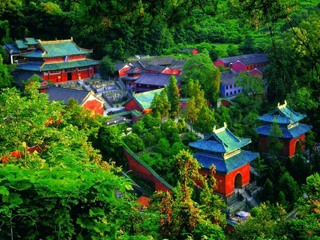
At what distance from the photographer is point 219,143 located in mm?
15078

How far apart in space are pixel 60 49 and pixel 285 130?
15.6m

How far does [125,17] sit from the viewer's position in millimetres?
4934

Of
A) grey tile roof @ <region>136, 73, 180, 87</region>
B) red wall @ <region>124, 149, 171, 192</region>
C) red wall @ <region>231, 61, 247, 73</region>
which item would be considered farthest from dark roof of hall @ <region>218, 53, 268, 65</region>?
red wall @ <region>124, 149, 171, 192</region>

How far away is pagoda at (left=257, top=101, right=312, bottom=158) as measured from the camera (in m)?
18.0

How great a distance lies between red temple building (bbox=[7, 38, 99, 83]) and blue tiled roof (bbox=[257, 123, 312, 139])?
46.0 feet

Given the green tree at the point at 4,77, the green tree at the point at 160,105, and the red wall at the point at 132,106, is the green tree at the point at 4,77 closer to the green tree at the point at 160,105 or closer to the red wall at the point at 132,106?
the red wall at the point at 132,106

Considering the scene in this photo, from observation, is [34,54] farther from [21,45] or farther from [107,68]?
[107,68]

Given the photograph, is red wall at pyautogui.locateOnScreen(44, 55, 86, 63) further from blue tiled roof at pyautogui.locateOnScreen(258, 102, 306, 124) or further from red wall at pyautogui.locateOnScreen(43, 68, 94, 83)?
blue tiled roof at pyautogui.locateOnScreen(258, 102, 306, 124)

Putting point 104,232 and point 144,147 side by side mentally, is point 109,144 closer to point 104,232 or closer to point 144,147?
point 144,147

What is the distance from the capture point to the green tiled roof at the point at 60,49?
27.7 m

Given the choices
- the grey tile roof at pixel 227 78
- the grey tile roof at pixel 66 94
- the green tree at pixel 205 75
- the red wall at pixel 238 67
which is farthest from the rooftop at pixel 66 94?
the red wall at pixel 238 67

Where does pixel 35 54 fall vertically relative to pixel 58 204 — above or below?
below

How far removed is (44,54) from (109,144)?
13.0 meters

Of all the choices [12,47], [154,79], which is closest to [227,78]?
[154,79]
